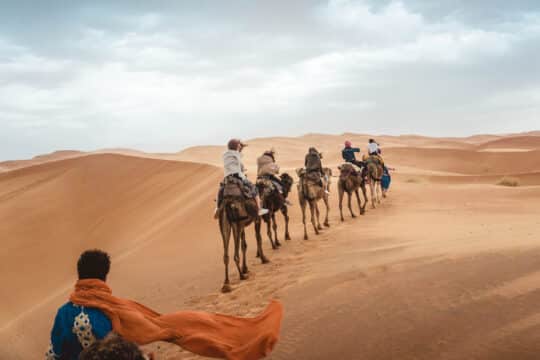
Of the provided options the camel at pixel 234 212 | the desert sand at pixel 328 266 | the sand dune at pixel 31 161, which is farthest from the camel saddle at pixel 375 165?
the sand dune at pixel 31 161

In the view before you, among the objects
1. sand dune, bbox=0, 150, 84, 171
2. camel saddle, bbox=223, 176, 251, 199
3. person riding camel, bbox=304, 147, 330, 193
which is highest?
sand dune, bbox=0, 150, 84, 171

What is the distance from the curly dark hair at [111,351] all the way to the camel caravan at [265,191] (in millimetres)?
6565

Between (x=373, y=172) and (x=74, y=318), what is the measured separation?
15.5 meters

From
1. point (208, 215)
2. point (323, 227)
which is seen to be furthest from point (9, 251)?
point (323, 227)

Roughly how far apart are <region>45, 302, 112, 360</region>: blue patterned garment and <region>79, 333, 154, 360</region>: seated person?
4.50 ft

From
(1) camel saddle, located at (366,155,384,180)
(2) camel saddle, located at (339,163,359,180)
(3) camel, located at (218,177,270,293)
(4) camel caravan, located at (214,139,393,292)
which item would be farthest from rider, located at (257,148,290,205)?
(1) camel saddle, located at (366,155,384,180)

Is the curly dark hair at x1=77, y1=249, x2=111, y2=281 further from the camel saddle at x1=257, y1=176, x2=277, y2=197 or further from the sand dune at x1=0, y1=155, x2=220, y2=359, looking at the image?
the camel saddle at x1=257, y1=176, x2=277, y2=197

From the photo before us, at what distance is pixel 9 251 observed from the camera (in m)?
21.1

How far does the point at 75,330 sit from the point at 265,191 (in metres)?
8.70

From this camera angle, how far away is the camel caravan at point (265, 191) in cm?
932

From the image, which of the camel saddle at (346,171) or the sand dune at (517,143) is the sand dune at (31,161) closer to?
the camel saddle at (346,171)

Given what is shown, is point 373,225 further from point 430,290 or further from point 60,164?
point 60,164

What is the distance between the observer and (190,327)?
427cm

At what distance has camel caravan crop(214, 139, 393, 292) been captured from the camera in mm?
9320
